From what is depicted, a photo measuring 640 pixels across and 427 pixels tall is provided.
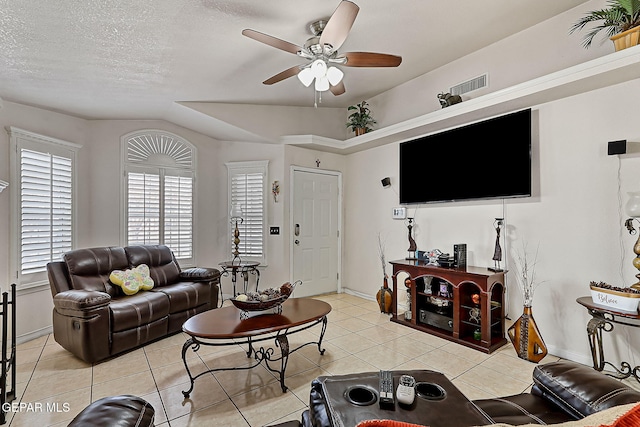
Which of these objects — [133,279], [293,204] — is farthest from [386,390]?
[293,204]

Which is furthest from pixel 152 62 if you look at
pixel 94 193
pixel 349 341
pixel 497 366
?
pixel 497 366

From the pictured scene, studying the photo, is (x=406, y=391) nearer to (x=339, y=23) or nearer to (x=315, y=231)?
(x=339, y=23)

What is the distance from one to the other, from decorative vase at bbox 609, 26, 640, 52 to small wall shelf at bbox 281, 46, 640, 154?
0.10 m

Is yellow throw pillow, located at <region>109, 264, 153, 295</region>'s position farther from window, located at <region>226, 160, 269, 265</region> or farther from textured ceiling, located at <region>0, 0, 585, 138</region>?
textured ceiling, located at <region>0, 0, 585, 138</region>

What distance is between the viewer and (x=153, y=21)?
7.77ft

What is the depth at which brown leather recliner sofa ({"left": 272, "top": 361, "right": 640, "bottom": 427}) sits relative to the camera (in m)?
1.21

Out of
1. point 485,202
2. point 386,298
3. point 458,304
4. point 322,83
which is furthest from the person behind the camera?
point 386,298

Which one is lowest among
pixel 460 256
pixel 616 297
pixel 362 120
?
pixel 616 297

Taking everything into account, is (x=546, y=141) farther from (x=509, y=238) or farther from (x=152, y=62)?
(x=152, y=62)

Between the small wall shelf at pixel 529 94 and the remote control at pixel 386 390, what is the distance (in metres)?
2.91

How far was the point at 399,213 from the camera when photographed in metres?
4.57

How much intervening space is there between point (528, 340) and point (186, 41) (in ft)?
13.6

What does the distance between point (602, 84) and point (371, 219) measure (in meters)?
3.14

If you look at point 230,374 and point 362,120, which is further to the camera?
point 362,120
